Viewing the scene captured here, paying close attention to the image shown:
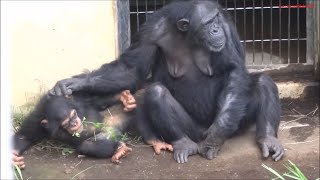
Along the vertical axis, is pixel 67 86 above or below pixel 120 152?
above

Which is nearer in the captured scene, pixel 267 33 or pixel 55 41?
pixel 55 41

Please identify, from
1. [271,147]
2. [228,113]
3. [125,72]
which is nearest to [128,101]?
[125,72]

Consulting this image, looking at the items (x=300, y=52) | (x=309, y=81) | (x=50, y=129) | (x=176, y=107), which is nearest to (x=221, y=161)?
Answer: (x=176, y=107)

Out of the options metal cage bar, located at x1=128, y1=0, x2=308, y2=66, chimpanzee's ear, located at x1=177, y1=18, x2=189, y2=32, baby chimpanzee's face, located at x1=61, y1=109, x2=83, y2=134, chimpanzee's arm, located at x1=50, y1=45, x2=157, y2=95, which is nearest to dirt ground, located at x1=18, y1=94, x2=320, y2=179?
baby chimpanzee's face, located at x1=61, y1=109, x2=83, y2=134

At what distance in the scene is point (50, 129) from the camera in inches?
188

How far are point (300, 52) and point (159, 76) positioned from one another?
272 cm

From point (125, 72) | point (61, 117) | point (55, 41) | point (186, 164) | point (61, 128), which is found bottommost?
point (186, 164)

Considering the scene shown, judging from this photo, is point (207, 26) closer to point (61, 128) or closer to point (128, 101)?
point (128, 101)

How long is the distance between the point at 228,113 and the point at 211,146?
0.33 metres

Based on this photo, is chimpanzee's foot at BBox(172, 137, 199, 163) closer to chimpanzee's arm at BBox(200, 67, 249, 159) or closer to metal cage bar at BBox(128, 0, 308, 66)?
chimpanzee's arm at BBox(200, 67, 249, 159)

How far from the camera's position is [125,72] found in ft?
17.1

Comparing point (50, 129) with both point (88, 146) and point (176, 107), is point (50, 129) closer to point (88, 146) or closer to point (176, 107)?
point (88, 146)

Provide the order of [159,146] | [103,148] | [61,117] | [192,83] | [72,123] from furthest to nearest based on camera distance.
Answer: [192,83] < [159,146] < [103,148] < [72,123] < [61,117]

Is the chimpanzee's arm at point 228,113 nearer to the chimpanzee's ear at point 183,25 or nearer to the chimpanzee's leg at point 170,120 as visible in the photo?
the chimpanzee's leg at point 170,120
